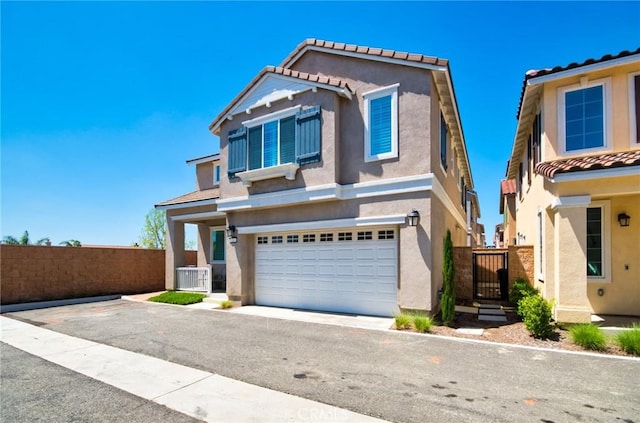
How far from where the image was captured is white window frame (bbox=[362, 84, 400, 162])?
968 centimetres

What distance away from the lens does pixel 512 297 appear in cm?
1095

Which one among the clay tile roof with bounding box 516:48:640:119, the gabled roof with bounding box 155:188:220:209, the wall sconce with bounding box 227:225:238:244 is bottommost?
the wall sconce with bounding box 227:225:238:244

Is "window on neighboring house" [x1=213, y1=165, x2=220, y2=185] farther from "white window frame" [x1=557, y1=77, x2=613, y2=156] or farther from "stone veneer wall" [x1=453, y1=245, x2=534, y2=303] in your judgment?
"white window frame" [x1=557, y1=77, x2=613, y2=156]

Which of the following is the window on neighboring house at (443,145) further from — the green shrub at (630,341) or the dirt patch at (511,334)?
the green shrub at (630,341)

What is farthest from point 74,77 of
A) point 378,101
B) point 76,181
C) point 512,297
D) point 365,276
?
point 76,181

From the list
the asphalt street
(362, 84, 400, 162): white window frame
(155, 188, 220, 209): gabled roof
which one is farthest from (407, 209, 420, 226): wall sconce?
(155, 188, 220, 209): gabled roof

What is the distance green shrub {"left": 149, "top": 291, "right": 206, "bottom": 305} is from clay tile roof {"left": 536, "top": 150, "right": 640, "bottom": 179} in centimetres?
1316

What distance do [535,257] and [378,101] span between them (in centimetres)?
760

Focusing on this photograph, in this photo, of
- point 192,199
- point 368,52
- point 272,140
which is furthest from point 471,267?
point 192,199

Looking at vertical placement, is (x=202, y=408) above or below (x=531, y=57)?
below

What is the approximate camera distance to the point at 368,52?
33.5 ft

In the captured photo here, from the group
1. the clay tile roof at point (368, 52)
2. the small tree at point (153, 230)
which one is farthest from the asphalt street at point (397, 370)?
the small tree at point (153, 230)

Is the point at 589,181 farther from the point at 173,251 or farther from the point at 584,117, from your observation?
the point at 173,251

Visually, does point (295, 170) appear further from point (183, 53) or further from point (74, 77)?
point (74, 77)
